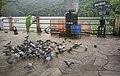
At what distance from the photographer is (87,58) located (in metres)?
5.04

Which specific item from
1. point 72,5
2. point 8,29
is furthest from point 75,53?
point 8,29

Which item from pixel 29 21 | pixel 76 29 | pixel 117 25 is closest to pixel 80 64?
pixel 76 29

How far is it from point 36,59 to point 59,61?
0.66 meters

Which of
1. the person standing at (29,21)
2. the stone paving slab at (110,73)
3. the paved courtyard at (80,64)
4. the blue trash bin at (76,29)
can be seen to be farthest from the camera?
the person standing at (29,21)

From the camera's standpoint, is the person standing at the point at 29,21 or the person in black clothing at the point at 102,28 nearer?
the person in black clothing at the point at 102,28

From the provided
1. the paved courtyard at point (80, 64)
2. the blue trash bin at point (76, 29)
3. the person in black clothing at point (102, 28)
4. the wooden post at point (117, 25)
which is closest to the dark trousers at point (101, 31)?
the person in black clothing at point (102, 28)

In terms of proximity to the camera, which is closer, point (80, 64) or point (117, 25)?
point (80, 64)

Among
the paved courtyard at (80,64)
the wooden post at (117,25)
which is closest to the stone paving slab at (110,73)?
the paved courtyard at (80,64)

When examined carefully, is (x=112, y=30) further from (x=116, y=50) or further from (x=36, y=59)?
(x=36, y=59)

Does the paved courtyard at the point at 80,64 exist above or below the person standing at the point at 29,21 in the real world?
below

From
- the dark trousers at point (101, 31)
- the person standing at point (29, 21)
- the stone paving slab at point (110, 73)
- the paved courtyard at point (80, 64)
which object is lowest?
the stone paving slab at point (110, 73)

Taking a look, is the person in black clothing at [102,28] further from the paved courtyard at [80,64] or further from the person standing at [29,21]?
the person standing at [29,21]

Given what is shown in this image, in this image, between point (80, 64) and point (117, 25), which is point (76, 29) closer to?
point (117, 25)

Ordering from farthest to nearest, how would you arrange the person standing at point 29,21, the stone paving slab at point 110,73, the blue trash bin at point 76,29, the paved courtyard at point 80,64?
the person standing at point 29,21 → the blue trash bin at point 76,29 → the paved courtyard at point 80,64 → the stone paving slab at point 110,73
